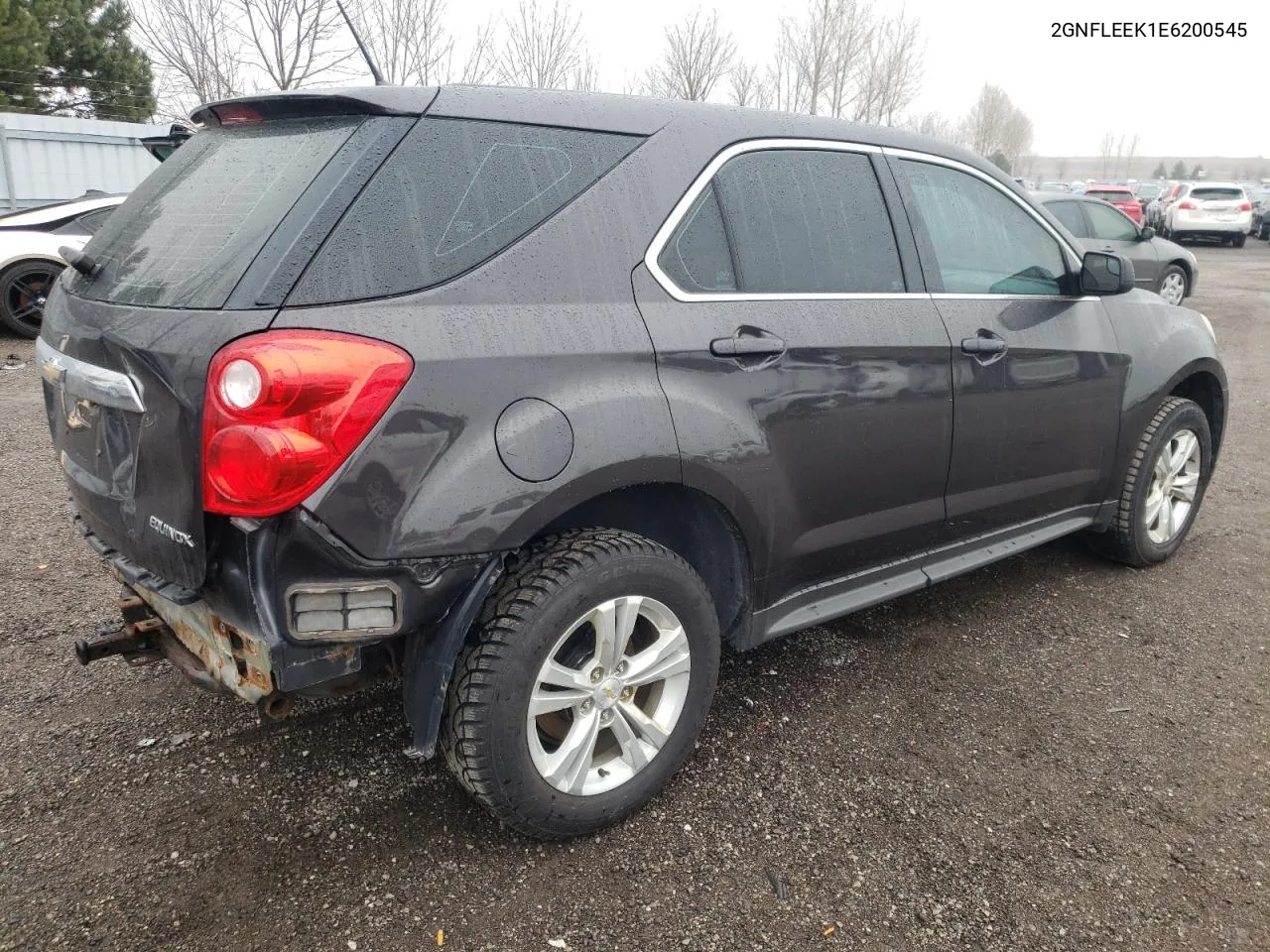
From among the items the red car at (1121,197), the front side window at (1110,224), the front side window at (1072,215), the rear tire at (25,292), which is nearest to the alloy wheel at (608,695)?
the rear tire at (25,292)

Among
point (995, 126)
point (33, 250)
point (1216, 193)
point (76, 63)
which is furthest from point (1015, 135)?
point (33, 250)

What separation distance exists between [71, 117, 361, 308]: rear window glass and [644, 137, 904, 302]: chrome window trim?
0.79m

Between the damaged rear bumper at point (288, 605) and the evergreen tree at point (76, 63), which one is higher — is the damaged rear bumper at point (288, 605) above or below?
below

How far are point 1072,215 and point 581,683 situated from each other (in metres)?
11.4

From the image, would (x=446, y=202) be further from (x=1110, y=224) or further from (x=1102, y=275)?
(x=1110, y=224)

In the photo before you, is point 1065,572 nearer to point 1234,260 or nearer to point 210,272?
point 210,272

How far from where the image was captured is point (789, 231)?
2.74 metres

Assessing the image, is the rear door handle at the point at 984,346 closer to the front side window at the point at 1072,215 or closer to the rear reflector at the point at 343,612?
the rear reflector at the point at 343,612

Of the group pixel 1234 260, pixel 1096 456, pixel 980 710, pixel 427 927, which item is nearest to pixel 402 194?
pixel 427 927

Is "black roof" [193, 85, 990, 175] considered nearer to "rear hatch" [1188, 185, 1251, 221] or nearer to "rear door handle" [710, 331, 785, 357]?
"rear door handle" [710, 331, 785, 357]

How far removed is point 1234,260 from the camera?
71.7ft

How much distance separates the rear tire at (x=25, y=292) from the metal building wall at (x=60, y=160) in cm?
602

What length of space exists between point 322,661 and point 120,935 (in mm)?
759

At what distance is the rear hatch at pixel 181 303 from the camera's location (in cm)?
198
